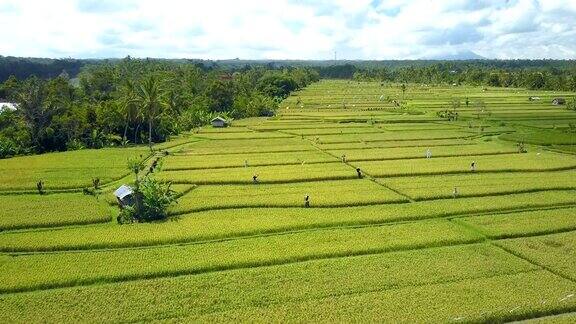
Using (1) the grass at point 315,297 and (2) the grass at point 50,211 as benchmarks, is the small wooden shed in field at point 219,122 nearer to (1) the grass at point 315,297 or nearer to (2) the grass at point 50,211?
(2) the grass at point 50,211

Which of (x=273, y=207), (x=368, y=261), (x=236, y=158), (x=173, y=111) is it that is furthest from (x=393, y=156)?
(x=173, y=111)

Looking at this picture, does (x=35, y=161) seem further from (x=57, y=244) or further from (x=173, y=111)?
(x=173, y=111)

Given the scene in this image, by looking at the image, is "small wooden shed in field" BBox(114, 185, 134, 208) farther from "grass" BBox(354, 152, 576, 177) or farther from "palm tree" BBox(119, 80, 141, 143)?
"palm tree" BBox(119, 80, 141, 143)

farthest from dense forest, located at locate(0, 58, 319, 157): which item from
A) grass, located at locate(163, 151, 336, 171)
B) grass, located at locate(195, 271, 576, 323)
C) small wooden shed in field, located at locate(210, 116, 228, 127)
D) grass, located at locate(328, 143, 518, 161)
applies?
grass, located at locate(195, 271, 576, 323)

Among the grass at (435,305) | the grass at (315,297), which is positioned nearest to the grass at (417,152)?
the grass at (315,297)

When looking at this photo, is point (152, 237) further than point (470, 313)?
Yes
